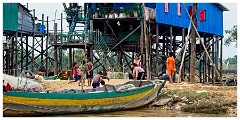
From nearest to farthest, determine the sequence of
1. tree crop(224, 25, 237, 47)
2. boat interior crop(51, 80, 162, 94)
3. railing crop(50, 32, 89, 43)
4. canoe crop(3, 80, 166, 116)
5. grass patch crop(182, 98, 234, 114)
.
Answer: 1. canoe crop(3, 80, 166, 116)
2. grass patch crop(182, 98, 234, 114)
3. boat interior crop(51, 80, 162, 94)
4. railing crop(50, 32, 89, 43)
5. tree crop(224, 25, 237, 47)

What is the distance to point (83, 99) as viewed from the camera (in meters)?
12.1

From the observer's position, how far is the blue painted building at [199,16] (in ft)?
83.4

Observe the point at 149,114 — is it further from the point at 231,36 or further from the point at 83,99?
the point at 231,36

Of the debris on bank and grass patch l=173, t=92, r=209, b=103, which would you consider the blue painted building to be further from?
grass patch l=173, t=92, r=209, b=103

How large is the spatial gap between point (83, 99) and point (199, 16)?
62.8 feet

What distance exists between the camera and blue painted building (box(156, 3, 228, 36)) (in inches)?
1000

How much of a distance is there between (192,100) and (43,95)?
14.6 feet

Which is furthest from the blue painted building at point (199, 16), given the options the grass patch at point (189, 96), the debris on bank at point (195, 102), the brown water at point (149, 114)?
the brown water at point (149, 114)

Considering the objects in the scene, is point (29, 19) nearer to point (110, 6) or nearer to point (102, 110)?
point (110, 6)

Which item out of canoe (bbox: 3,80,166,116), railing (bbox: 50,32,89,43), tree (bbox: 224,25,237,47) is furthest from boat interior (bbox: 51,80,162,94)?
tree (bbox: 224,25,237,47)

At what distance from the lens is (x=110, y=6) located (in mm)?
23500

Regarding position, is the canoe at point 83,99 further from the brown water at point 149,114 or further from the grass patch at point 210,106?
the grass patch at point 210,106

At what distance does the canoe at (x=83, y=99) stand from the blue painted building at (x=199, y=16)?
10.5m

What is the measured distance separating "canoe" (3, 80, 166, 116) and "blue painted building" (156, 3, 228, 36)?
1049 centimetres
